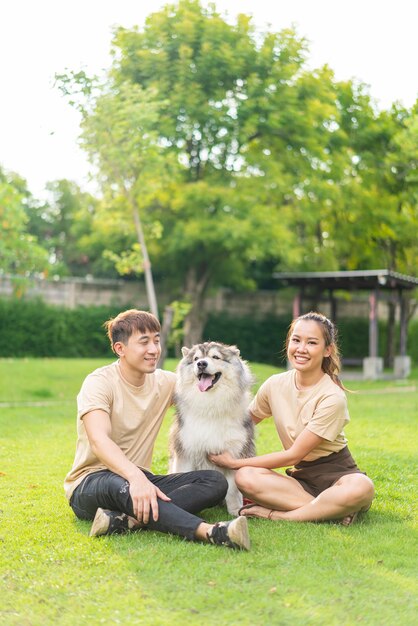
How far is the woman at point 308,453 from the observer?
469 centimetres

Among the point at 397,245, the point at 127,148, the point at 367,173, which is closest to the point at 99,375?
the point at 127,148

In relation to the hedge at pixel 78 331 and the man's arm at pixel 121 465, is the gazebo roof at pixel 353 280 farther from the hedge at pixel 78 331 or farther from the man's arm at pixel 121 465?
the man's arm at pixel 121 465

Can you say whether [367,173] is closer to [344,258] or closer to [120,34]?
[344,258]

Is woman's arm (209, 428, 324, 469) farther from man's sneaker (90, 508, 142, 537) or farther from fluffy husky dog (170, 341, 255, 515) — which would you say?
man's sneaker (90, 508, 142, 537)

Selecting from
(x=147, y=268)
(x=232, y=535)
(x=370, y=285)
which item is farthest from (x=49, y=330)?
(x=232, y=535)

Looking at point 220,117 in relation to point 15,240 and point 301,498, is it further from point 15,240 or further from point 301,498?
point 301,498

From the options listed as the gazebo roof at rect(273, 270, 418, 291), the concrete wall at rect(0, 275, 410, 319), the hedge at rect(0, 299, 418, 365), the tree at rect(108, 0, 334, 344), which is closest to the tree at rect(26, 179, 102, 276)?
the concrete wall at rect(0, 275, 410, 319)

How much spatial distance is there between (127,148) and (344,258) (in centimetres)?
1290

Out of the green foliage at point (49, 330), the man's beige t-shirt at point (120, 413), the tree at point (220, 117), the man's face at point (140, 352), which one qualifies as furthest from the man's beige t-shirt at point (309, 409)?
the green foliage at point (49, 330)

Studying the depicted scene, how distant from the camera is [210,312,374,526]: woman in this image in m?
4.69

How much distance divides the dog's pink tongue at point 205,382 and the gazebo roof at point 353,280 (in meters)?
14.4

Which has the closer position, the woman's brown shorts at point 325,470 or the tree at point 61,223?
the woman's brown shorts at point 325,470

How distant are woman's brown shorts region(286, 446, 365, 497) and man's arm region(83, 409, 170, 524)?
3.46 feet

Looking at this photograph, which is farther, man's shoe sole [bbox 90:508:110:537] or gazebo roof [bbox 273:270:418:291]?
gazebo roof [bbox 273:270:418:291]
